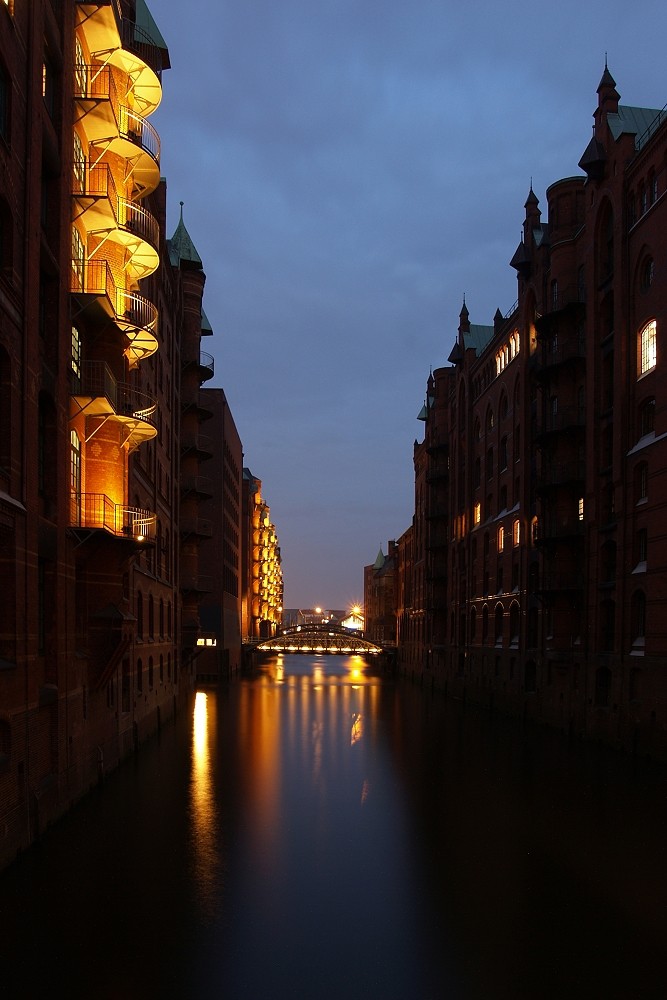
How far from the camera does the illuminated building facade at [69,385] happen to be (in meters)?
16.9

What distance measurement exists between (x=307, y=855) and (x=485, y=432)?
139 feet

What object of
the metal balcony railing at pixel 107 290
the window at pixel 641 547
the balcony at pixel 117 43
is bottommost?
the window at pixel 641 547

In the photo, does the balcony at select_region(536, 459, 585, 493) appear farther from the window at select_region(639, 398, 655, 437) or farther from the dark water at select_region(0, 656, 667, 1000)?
the dark water at select_region(0, 656, 667, 1000)

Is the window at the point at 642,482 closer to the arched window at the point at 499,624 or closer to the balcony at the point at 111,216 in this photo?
the balcony at the point at 111,216

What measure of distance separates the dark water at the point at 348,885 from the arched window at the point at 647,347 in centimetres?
1406

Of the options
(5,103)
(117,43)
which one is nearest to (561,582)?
(117,43)

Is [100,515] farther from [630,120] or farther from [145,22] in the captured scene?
[630,120]

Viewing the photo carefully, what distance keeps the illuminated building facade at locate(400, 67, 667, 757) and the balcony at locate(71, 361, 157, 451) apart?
57.4 ft

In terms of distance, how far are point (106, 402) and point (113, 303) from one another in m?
3.19

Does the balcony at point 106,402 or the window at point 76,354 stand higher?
the window at point 76,354

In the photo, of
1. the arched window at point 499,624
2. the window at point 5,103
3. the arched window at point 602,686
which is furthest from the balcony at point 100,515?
the arched window at point 499,624

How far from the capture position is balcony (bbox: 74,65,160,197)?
2269 cm

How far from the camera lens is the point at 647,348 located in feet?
108

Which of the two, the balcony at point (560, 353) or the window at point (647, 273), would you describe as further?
the balcony at point (560, 353)
